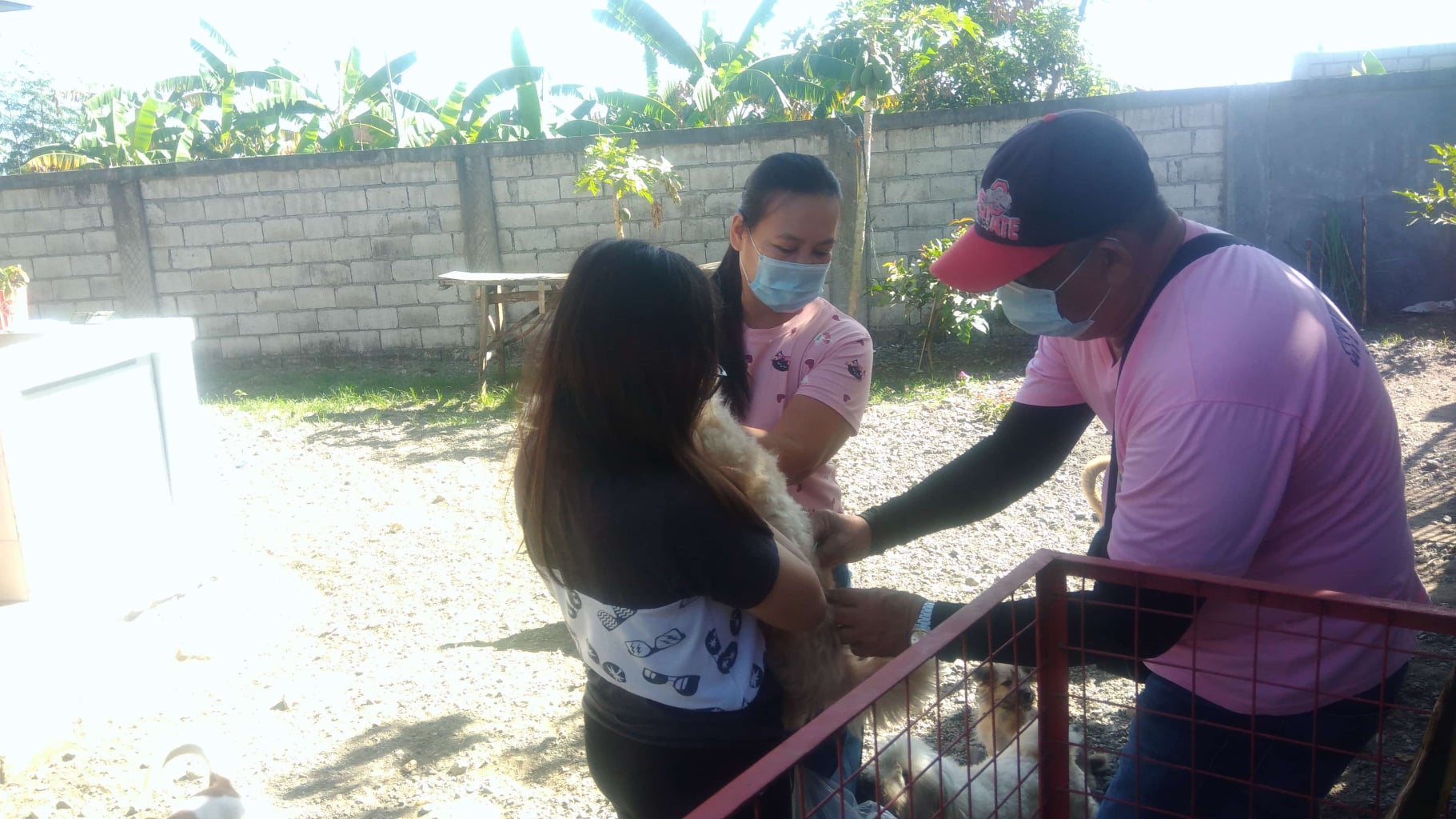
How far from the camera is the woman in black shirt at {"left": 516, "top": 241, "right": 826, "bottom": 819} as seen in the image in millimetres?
1525

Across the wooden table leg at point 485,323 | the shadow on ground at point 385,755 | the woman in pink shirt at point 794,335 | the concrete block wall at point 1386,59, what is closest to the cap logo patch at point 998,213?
the woman in pink shirt at point 794,335

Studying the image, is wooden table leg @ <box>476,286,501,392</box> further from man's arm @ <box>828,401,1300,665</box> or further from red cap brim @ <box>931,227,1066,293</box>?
man's arm @ <box>828,401,1300,665</box>

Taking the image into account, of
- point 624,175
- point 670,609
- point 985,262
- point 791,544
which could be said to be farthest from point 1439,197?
point 670,609

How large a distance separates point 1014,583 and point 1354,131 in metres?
9.43

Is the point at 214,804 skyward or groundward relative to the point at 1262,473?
groundward

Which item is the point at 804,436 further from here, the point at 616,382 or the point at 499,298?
the point at 499,298

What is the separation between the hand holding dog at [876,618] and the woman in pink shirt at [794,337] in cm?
44

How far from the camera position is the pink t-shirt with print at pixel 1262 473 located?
141cm

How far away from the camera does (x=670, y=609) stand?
1.61m

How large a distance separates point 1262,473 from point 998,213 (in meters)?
0.56

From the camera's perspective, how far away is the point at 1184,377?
57.0 inches

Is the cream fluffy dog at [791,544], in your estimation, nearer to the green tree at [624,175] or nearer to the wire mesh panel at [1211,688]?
the wire mesh panel at [1211,688]

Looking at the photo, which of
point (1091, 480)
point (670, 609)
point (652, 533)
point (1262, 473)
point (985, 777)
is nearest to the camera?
point (1262, 473)

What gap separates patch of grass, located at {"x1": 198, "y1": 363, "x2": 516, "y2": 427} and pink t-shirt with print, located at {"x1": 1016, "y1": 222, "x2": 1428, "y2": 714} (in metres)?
7.02
